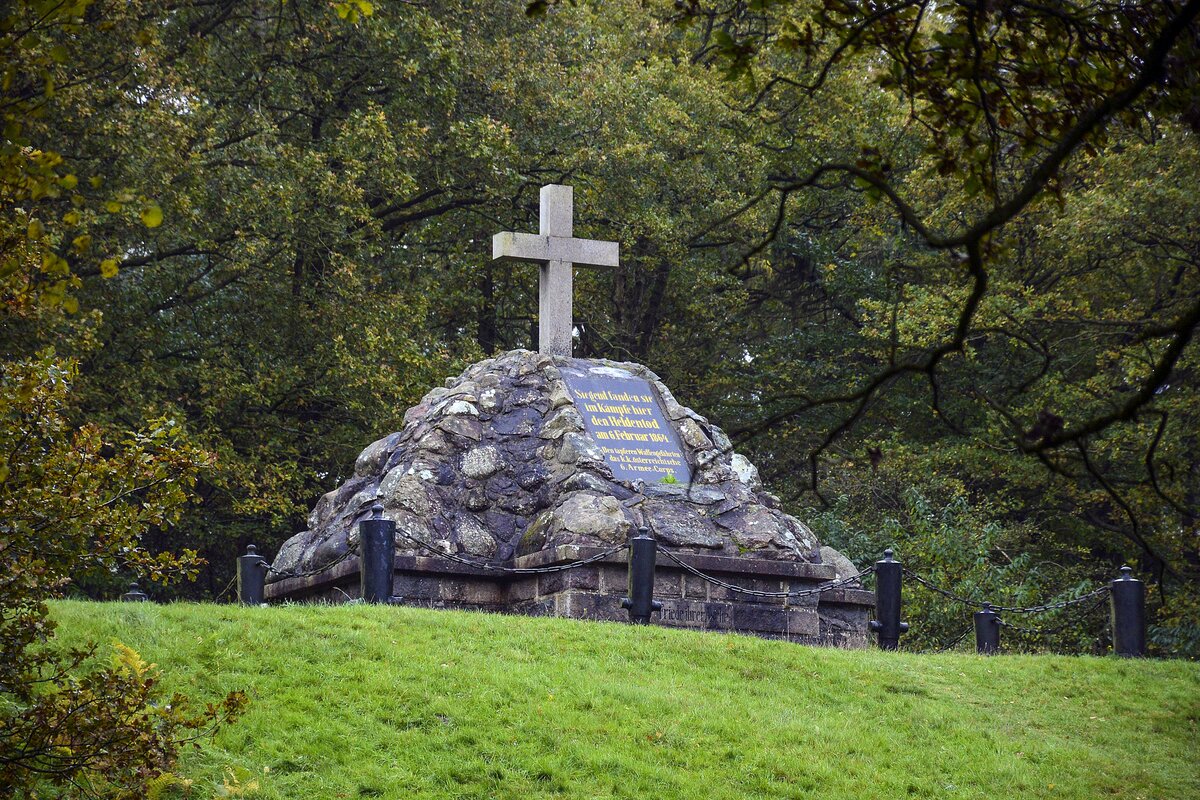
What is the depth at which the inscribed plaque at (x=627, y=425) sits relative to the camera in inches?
543

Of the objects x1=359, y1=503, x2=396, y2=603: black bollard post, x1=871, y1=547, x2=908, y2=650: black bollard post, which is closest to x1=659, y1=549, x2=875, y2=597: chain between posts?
x1=871, y1=547, x2=908, y2=650: black bollard post

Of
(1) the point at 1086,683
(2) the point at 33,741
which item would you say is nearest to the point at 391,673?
(2) the point at 33,741

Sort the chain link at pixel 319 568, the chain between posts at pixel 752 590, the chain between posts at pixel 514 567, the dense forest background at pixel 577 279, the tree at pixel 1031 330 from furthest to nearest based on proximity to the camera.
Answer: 1. the tree at pixel 1031 330
2. the dense forest background at pixel 577 279
3. the chain link at pixel 319 568
4. the chain between posts at pixel 752 590
5. the chain between posts at pixel 514 567

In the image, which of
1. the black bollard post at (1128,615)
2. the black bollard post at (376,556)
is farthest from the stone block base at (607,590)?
the black bollard post at (1128,615)

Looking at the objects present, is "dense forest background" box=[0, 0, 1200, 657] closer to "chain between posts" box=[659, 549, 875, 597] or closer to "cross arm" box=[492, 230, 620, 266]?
"cross arm" box=[492, 230, 620, 266]

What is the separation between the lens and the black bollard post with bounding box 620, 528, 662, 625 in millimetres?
12055

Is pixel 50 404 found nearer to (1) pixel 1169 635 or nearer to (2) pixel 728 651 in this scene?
(2) pixel 728 651

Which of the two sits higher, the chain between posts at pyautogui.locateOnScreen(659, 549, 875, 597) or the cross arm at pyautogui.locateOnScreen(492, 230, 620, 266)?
the cross arm at pyautogui.locateOnScreen(492, 230, 620, 266)

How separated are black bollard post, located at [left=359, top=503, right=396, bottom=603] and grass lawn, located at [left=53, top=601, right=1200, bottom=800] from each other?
2.85 feet

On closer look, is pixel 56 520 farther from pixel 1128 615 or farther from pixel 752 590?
pixel 1128 615

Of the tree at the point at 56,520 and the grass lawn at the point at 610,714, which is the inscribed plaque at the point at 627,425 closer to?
the grass lawn at the point at 610,714

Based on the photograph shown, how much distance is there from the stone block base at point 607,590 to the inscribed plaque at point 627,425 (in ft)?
3.90

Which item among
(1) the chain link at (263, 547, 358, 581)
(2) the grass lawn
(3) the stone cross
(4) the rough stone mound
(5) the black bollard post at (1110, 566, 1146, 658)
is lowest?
(2) the grass lawn

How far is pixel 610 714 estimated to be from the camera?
929 centimetres
